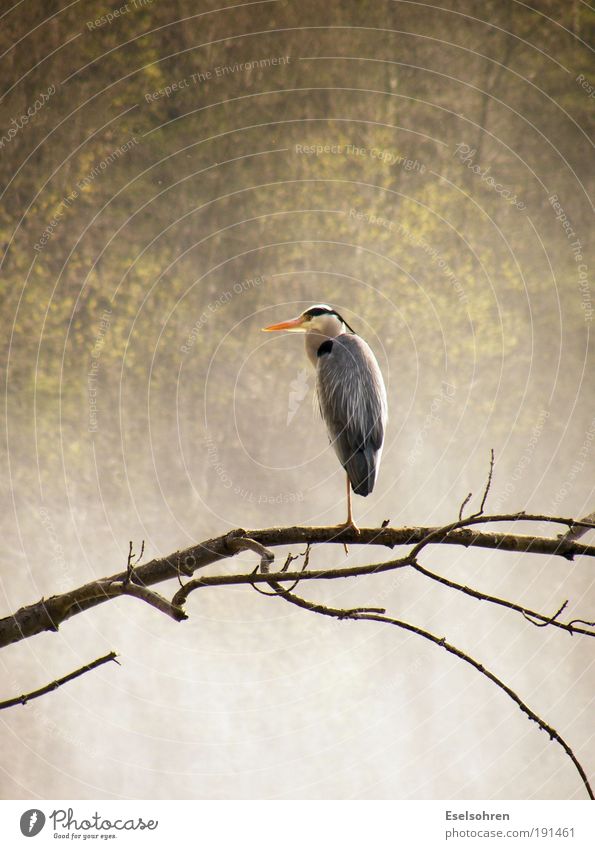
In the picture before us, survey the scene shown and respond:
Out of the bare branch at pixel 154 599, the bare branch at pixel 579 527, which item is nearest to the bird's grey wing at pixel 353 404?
the bare branch at pixel 579 527

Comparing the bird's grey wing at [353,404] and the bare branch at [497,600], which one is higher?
the bird's grey wing at [353,404]

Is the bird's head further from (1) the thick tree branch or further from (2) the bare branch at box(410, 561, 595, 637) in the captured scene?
(2) the bare branch at box(410, 561, 595, 637)

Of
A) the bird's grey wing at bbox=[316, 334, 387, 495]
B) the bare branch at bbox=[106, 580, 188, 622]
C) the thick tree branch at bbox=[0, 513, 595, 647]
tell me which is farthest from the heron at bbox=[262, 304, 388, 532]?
the bare branch at bbox=[106, 580, 188, 622]

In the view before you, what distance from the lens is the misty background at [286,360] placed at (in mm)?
1570

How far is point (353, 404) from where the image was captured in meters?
1.32

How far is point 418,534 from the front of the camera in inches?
39.9

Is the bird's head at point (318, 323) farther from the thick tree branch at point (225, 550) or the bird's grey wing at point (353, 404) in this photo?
the thick tree branch at point (225, 550)

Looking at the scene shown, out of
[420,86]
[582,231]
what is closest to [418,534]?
[582,231]

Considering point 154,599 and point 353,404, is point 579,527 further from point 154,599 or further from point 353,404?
point 154,599

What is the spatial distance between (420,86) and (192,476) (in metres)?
0.99

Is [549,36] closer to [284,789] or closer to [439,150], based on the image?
[439,150]

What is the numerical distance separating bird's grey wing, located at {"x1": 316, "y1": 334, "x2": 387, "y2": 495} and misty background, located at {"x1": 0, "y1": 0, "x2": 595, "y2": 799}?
1.24 feet

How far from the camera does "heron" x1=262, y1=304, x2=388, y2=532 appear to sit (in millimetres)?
1266

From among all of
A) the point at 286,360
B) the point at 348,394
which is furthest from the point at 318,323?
the point at 286,360
